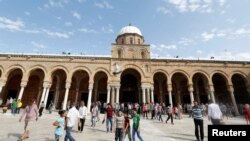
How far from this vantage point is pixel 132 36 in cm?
2533

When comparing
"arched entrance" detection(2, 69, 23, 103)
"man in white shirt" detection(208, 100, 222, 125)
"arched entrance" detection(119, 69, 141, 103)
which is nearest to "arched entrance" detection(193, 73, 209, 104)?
"arched entrance" detection(119, 69, 141, 103)

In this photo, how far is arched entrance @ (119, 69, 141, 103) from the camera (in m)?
21.8

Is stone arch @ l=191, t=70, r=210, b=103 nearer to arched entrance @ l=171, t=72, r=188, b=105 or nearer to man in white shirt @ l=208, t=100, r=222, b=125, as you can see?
arched entrance @ l=171, t=72, r=188, b=105

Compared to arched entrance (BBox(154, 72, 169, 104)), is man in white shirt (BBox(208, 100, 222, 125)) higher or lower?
lower

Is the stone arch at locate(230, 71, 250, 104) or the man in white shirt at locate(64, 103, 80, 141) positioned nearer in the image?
the man in white shirt at locate(64, 103, 80, 141)

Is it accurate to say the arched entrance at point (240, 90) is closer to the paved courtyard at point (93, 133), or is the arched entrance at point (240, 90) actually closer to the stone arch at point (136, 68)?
the stone arch at point (136, 68)

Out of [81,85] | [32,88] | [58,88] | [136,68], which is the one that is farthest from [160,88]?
[32,88]

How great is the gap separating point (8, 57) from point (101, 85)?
11.4 metres

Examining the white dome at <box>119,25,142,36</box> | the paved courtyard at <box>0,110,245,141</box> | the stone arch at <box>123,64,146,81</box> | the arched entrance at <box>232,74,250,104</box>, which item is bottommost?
the paved courtyard at <box>0,110,245,141</box>

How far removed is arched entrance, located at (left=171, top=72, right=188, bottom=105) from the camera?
22469mm

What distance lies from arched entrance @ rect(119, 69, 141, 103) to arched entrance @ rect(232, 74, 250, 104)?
12.7 metres

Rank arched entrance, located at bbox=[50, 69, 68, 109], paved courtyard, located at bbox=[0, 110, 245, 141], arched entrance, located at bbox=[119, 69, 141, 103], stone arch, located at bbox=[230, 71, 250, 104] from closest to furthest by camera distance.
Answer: paved courtyard, located at bbox=[0, 110, 245, 141]
stone arch, located at bbox=[230, 71, 250, 104]
arched entrance, located at bbox=[50, 69, 68, 109]
arched entrance, located at bbox=[119, 69, 141, 103]

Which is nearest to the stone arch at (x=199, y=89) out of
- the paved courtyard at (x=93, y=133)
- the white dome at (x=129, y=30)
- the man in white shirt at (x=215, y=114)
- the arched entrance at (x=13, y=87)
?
the white dome at (x=129, y=30)

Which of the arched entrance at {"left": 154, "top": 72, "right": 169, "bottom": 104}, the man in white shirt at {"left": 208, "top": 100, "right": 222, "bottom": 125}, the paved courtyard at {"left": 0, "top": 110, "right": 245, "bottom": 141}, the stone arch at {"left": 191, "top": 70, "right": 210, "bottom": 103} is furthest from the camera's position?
the arched entrance at {"left": 154, "top": 72, "right": 169, "bottom": 104}
